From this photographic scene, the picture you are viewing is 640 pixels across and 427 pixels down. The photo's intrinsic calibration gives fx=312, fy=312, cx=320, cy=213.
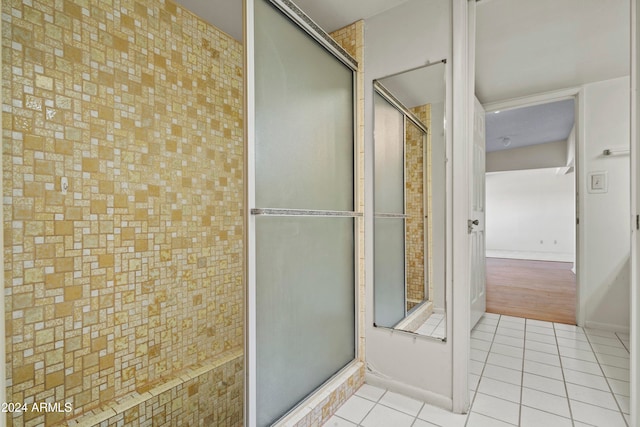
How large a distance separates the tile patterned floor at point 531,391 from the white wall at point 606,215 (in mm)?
304

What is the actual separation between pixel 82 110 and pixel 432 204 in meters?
1.97

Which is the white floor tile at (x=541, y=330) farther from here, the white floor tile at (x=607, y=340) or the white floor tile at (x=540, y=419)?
the white floor tile at (x=540, y=419)

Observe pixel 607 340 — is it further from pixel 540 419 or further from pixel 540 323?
pixel 540 419

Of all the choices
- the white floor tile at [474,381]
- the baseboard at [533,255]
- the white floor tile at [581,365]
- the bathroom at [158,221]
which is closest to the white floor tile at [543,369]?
the white floor tile at [581,365]

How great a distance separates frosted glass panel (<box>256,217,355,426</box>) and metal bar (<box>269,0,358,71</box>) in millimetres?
986

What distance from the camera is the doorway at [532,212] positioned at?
4.11 meters

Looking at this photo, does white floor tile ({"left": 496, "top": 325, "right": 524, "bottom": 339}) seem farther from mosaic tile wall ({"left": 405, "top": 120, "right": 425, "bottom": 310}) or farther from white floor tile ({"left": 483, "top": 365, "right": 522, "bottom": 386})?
mosaic tile wall ({"left": 405, "top": 120, "right": 425, "bottom": 310})

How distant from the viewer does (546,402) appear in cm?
178

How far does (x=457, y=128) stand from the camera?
1716 mm

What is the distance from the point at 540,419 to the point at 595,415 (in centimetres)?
31

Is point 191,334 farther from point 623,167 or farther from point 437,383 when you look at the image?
point 623,167

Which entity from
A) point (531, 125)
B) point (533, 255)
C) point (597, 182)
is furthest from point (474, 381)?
point (533, 255)

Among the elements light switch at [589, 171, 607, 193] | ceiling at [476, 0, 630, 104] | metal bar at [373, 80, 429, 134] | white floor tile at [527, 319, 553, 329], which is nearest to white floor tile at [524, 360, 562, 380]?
white floor tile at [527, 319, 553, 329]

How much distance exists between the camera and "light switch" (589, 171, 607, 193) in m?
2.91
